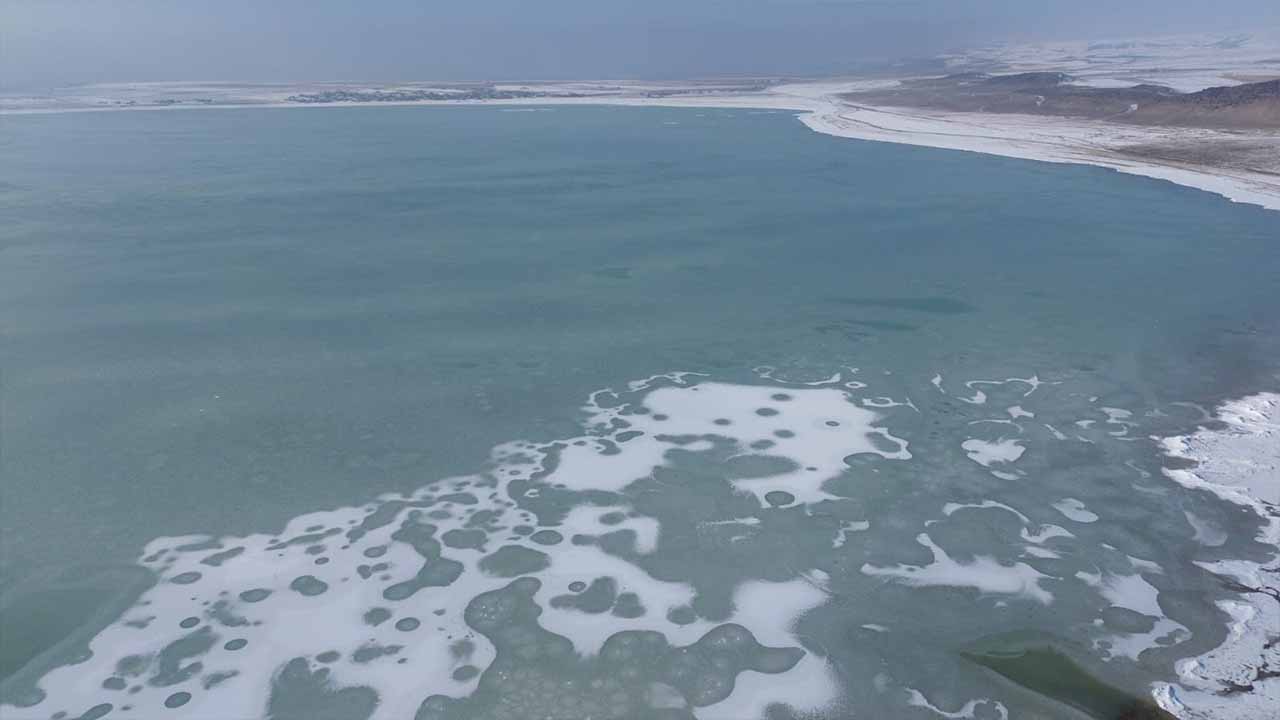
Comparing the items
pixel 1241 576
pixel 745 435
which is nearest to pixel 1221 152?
pixel 1241 576

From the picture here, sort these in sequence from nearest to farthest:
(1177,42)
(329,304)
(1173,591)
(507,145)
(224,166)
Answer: (1173,591) → (329,304) → (224,166) → (507,145) → (1177,42)

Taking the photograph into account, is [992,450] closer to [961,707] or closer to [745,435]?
[745,435]

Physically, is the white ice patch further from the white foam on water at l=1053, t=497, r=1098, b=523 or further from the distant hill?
the distant hill

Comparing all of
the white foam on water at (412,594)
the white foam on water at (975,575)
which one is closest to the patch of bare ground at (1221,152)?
the white foam on water at (412,594)

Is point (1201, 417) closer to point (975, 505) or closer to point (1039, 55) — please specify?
point (975, 505)

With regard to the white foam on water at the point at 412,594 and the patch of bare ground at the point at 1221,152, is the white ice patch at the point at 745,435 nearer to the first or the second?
the white foam on water at the point at 412,594

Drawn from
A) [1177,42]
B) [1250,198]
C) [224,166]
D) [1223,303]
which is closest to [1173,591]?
[1223,303]
